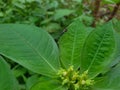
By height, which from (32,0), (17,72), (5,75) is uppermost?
(5,75)

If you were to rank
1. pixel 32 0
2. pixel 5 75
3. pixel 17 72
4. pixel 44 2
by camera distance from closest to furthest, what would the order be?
pixel 5 75 → pixel 17 72 → pixel 32 0 → pixel 44 2

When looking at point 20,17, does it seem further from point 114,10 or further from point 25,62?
point 25,62

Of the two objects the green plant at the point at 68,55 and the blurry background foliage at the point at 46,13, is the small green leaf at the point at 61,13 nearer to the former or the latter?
the blurry background foliage at the point at 46,13

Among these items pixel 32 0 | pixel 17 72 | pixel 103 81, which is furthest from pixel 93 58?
pixel 32 0

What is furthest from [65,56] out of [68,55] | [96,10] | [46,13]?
[46,13]

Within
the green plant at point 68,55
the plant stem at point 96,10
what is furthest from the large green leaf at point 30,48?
the plant stem at point 96,10

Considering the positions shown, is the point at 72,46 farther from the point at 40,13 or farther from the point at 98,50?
the point at 40,13

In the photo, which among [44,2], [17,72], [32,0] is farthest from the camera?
[44,2]
